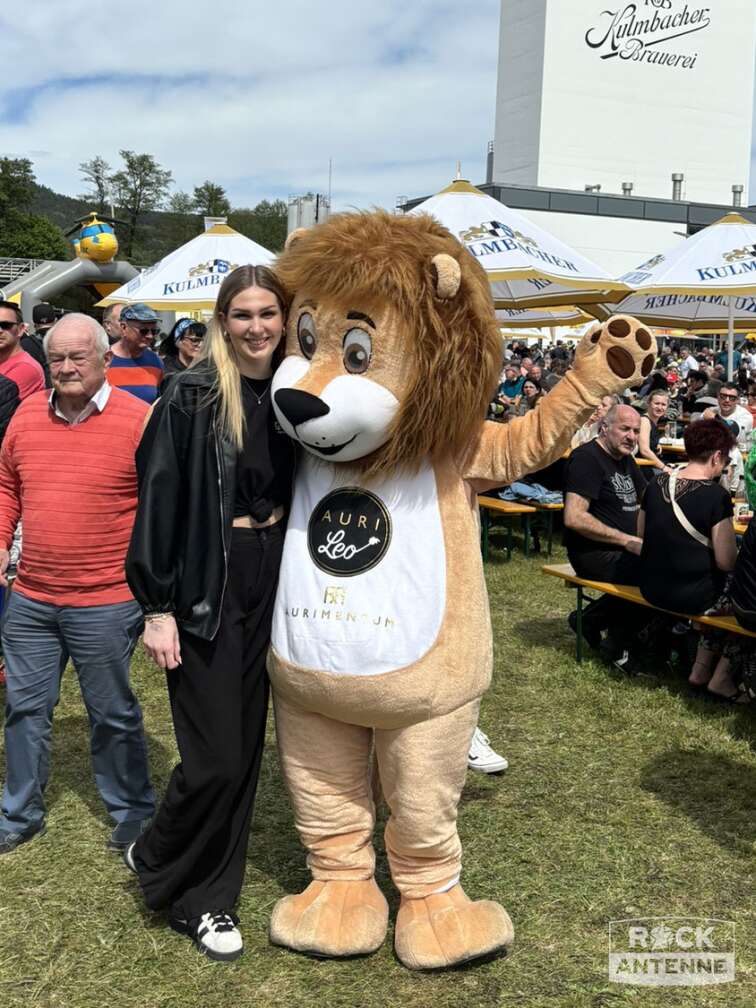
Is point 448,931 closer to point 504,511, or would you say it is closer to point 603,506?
point 603,506

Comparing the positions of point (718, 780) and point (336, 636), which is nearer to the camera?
point (336, 636)

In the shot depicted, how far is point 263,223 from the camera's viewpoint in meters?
78.2

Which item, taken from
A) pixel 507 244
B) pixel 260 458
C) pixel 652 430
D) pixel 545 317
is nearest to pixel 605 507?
pixel 507 244

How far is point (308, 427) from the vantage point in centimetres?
264

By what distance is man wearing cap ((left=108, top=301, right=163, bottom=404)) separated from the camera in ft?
19.7

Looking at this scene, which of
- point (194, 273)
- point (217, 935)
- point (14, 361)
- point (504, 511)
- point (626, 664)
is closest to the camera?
point (217, 935)

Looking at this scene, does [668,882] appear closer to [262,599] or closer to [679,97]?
[262,599]

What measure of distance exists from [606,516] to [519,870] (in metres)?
2.76

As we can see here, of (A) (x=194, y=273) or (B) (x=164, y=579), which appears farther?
(A) (x=194, y=273)

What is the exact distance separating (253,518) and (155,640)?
43 centimetres

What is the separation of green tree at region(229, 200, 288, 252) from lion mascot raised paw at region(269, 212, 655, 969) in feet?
229

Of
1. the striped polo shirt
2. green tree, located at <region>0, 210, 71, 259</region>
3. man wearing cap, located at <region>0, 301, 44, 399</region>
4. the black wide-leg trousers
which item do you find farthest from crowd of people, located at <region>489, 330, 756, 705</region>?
green tree, located at <region>0, 210, 71, 259</region>

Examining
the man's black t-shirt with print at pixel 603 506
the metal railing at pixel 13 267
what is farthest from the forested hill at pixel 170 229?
the man's black t-shirt with print at pixel 603 506

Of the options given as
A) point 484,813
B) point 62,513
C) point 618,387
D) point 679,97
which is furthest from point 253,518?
point 679,97
